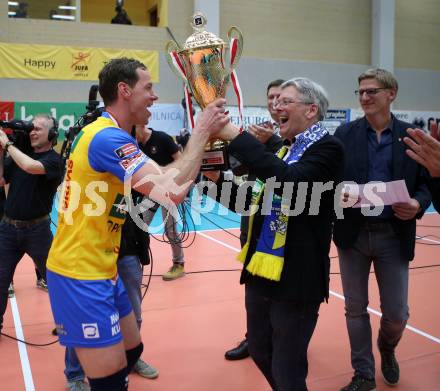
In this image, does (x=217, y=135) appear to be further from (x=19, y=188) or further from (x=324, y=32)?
(x=324, y=32)

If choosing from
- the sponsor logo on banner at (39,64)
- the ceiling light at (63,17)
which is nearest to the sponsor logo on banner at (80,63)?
the sponsor logo on banner at (39,64)

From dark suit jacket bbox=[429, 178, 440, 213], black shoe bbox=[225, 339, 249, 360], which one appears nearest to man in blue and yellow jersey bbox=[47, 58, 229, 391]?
dark suit jacket bbox=[429, 178, 440, 213]

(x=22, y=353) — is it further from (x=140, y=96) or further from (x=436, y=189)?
(x=436, y=189)

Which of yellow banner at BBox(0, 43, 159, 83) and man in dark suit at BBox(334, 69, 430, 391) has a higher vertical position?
yellow banner at BBox(0, 43, 159, 83)

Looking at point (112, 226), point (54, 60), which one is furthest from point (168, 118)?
point (112, 226)

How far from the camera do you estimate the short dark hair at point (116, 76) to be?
91.3 inches

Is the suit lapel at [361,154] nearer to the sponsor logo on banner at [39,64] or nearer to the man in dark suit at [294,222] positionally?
the man in dark suit at [294,222]

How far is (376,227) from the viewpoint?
3.11 metres

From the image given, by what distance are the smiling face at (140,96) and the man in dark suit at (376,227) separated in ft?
4.78

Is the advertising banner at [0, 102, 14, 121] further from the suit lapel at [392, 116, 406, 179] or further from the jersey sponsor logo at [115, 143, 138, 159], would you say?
the jersey sponsor logo at [115, 143, 138, 159]

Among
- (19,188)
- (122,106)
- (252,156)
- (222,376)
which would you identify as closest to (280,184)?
(252,156)

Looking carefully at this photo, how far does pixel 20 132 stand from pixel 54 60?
35.4ft

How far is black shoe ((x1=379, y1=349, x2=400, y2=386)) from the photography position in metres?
3.34

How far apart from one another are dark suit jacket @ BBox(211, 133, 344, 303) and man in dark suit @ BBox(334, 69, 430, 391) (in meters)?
0.79
